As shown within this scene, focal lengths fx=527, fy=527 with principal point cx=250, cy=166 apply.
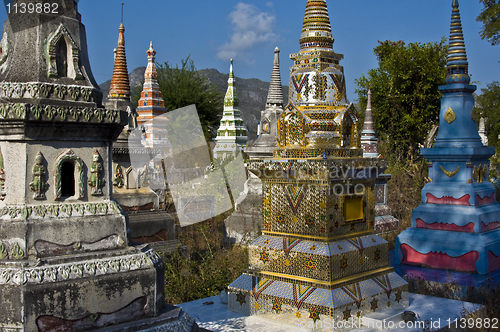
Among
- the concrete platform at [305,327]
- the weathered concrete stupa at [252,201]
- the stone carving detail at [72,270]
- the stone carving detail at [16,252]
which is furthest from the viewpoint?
the weathered concrete stupa at [252,201]

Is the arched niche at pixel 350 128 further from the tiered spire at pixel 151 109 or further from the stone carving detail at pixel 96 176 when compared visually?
the tiered spire at pixel 151 109

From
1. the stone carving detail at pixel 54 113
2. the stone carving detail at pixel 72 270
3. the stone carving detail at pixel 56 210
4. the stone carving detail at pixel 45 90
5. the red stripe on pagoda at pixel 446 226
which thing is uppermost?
the stone carving detail at pixel 45 90

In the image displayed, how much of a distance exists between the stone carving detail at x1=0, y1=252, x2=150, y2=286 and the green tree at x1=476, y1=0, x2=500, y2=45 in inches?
632

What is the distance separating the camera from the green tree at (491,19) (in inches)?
672

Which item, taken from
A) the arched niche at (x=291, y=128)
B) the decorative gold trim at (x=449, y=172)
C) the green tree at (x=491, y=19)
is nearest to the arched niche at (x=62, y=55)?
the arched niche at (x=291, y=128)

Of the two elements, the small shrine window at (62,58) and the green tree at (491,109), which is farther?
the green tree at (491,109)

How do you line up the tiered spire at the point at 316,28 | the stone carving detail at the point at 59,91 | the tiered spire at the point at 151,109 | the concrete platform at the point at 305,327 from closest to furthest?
the stone carving detail at the point at 59,91 → the concrete platform at the point at 305,327 → the tiered spire at the point at 316,28 → the tiered spire at the point at 151,109

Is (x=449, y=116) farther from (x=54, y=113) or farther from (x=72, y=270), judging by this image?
(x=72, y=270)

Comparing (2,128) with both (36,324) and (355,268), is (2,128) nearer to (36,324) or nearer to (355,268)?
(36,324)

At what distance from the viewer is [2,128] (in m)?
4.64

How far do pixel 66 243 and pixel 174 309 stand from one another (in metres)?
1.25

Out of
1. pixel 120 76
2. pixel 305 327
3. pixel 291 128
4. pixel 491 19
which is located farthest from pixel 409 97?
pixel 305 327

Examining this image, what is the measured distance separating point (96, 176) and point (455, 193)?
717 cm

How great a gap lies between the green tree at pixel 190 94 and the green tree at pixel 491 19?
21718mm
